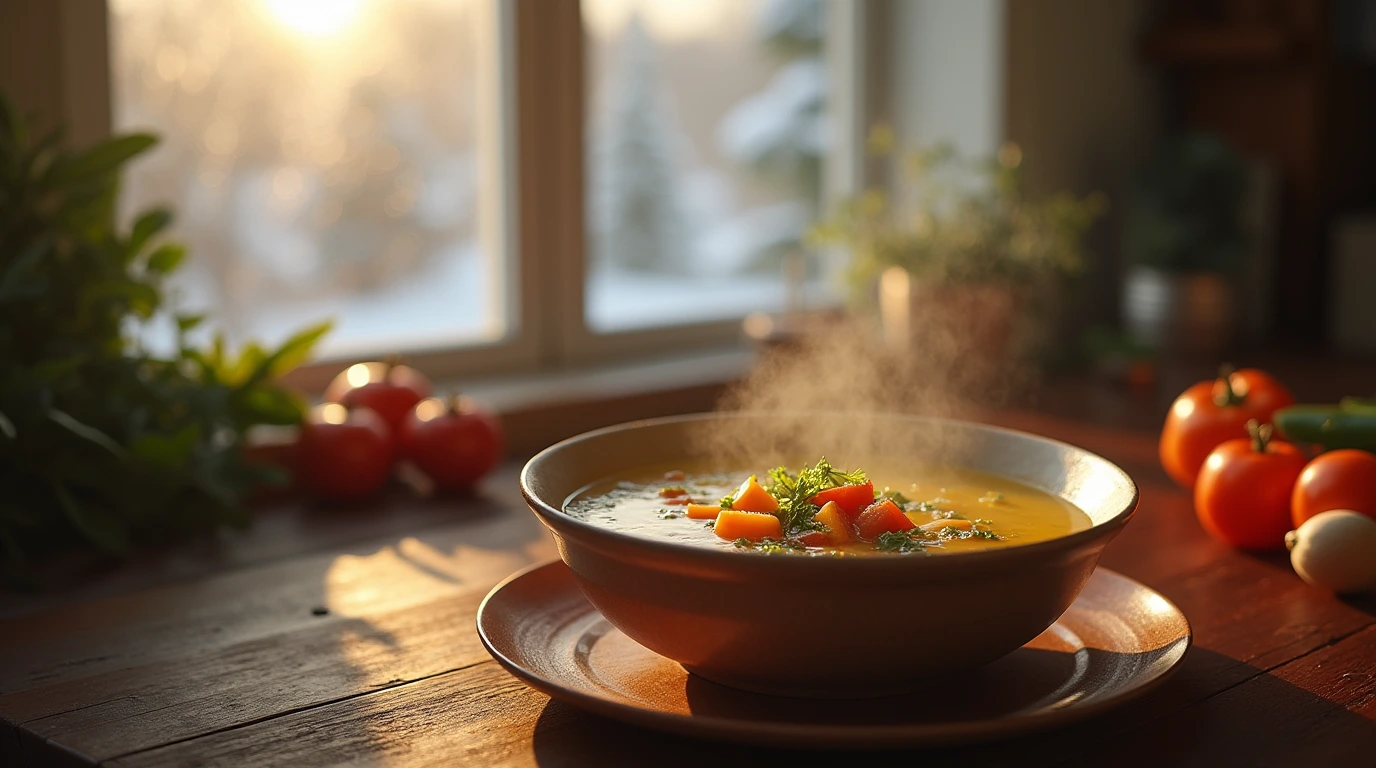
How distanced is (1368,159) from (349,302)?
2591mm

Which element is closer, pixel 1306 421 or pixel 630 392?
pixel 1306 421

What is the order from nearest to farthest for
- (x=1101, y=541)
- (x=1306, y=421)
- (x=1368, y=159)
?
(x=1101, y=541), (x=1306, y=421), (x=1368, y=159)

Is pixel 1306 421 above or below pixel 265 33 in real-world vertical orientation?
below

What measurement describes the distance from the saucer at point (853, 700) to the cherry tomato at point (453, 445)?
680mm

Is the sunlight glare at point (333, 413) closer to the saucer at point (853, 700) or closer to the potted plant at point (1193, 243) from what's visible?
the saucer at point (853, 700)

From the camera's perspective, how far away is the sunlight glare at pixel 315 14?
231cm

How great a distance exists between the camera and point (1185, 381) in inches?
109

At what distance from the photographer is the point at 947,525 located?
109cm

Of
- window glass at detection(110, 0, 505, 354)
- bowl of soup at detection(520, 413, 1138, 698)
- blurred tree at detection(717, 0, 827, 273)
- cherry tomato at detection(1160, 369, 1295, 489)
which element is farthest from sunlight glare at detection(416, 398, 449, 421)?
blurred tree at detection(717, 0, 827, 273)

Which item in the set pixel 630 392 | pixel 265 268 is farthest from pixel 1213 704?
pixel 265 268

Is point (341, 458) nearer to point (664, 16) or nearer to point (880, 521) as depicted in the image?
point (880, 521)

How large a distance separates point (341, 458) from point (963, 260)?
51.2 inches

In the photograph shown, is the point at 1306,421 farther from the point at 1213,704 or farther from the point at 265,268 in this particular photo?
the point at 265,268

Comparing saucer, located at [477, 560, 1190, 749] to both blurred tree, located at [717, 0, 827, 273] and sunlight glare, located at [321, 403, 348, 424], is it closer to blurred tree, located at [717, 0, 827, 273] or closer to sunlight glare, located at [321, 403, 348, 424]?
sunlight glare, located at [321, 403, 348, 424]
